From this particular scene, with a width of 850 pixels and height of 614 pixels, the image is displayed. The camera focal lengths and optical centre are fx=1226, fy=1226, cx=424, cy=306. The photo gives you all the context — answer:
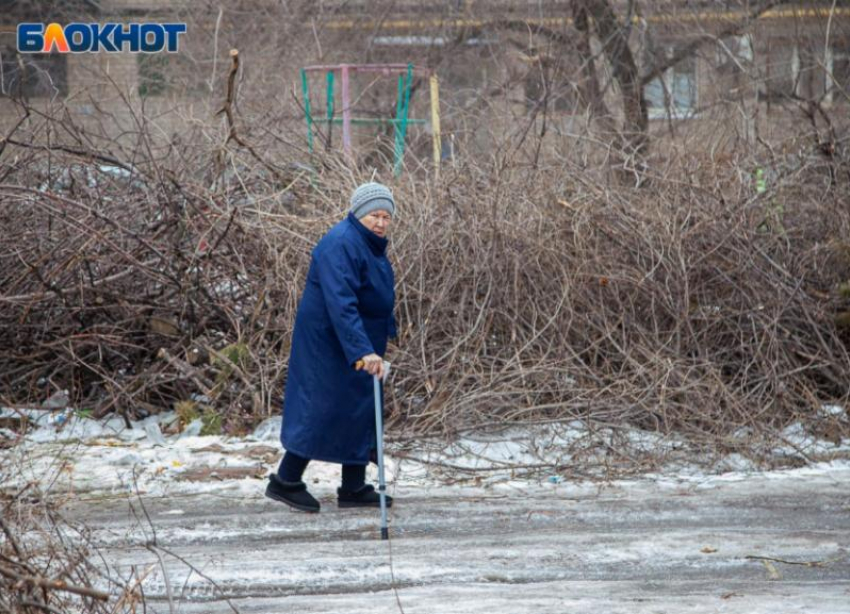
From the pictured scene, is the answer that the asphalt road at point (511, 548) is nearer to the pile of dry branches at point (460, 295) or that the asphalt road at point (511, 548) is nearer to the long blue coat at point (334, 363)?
the long blue coat at point (334, 363)

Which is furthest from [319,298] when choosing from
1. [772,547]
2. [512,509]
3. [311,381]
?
[772,547]

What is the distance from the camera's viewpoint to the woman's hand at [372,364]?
629 centimetres

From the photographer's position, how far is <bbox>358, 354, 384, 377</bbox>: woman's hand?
629cm

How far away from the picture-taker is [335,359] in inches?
257

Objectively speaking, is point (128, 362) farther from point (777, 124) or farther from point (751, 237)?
point (777, 124)

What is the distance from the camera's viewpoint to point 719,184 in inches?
384

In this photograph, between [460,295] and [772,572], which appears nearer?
[772,572]

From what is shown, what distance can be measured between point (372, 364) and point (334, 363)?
0.31m

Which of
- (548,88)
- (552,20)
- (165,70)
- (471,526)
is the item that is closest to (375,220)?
(471,526)

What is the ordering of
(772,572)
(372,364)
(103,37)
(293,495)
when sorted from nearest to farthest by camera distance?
(772,572) < (372,364) < (293,495) < (103,37)

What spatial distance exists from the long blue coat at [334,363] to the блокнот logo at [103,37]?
41.5 ft

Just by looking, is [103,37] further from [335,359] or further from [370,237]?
[335,359]

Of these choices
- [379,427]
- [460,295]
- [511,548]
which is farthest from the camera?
[460,295]

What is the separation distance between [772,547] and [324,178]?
16.7 ft
